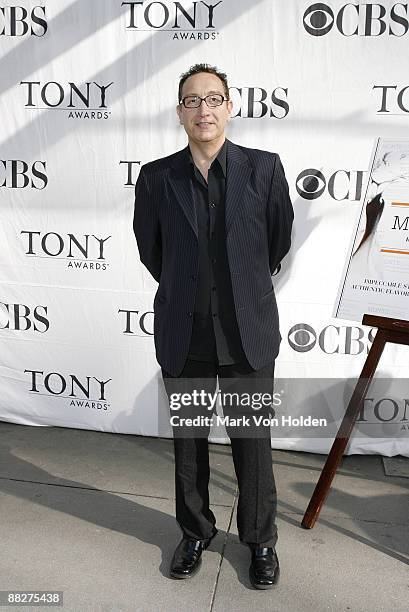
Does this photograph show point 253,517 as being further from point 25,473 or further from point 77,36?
point 77,36

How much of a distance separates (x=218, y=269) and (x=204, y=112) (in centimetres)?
53

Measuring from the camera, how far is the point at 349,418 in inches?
116

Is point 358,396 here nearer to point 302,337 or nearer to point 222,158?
point 302,337

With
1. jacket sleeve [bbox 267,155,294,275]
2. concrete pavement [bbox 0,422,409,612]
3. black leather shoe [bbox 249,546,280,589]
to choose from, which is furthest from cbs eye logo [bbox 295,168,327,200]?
black leather shoe [bbox 249,546,280,589]

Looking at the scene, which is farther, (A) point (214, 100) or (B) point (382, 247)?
(B) point (382, 247)

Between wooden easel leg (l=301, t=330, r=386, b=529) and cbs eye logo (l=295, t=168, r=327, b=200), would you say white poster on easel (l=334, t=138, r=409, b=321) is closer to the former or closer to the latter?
wooden easel leg (l=301, t=330, r=386, b=529)

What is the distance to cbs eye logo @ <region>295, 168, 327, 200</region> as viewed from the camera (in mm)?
3676

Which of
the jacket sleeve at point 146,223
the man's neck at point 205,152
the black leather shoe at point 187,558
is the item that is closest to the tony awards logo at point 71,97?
the jacket sleeve at point 146,223

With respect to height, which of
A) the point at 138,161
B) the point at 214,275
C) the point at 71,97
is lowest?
the point at 214,275

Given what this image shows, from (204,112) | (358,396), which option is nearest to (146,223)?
(204,112)

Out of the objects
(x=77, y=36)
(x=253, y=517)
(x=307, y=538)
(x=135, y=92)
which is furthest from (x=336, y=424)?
(x=77, y=36)

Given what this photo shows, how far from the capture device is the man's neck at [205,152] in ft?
8.30

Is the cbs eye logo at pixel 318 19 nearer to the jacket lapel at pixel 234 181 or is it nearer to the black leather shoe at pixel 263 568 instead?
the jacket lapel at pixel 234 181

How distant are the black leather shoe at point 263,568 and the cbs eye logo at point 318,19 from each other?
2.40 m
